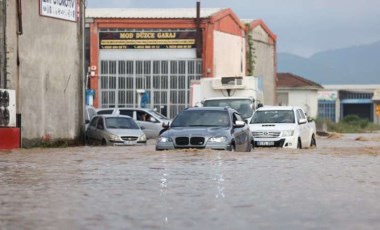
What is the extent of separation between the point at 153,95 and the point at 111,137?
2228cm

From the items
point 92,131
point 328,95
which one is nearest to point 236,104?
point 92,131

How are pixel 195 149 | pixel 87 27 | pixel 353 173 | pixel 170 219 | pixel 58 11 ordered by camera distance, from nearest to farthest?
pixel 170 219, pixel 353 173, pixel 195 149, pixel 58 11, pixel 87 27

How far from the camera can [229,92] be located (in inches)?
1340

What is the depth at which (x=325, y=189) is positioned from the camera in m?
12.9

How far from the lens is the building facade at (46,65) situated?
26.2 m

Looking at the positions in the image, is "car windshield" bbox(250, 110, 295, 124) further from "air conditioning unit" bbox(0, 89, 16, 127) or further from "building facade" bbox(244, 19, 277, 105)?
"building facade" bbox(244, 19, 277, 105)

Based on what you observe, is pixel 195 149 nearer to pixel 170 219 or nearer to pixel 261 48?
pixel 170 219

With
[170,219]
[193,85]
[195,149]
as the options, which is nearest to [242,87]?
[193,85]

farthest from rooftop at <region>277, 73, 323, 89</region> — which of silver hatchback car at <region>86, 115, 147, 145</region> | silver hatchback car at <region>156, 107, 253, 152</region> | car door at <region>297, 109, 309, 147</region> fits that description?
silver hatchback car at <region>156, 107, 253, 152</region>

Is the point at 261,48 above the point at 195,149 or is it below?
above

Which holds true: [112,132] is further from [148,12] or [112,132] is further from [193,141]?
[148,12]

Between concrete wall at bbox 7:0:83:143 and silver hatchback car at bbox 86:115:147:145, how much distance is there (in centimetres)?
78

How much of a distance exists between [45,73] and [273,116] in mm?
7350

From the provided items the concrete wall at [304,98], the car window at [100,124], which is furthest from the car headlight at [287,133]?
the concrete wall at [304,98]
